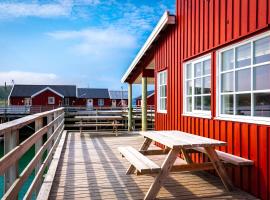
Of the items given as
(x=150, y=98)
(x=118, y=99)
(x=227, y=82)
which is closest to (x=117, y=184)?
(x=227, y=82)

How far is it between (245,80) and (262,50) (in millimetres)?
533

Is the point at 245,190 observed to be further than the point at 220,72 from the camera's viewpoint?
No

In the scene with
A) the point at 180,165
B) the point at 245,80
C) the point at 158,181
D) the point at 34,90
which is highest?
the point at 34,90

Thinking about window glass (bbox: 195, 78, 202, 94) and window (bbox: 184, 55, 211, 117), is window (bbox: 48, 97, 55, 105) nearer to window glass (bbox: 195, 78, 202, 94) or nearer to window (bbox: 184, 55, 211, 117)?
window (bbox: 184, 55, 211, 117)

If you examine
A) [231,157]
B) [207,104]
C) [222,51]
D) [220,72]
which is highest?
[222,51]

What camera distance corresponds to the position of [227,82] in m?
4.92

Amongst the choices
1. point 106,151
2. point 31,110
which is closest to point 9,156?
point 106,151

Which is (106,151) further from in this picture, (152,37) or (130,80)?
(130,80)

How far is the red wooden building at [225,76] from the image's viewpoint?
3.98 meters

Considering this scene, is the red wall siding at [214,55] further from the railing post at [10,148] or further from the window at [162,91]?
the railing post at [10,148]

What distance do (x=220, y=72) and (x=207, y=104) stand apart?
2.59 feet

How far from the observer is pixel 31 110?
34.8m

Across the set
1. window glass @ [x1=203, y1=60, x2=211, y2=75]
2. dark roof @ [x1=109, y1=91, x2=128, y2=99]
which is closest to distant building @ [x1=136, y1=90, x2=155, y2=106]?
dark roof @ [x1=109, y1=91, x2=128, y2=99]

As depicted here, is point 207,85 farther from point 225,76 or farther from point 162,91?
point 162,91
